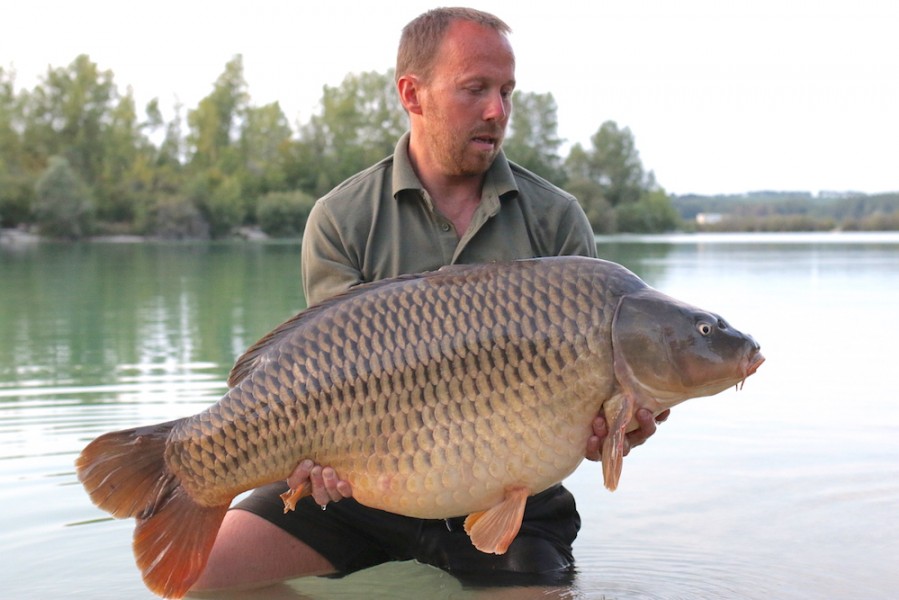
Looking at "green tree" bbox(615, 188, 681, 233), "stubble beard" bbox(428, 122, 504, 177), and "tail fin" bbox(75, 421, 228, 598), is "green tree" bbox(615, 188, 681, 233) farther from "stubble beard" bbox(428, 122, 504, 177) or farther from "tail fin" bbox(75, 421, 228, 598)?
"tail fin" bbox(75, 421, 228, 598)

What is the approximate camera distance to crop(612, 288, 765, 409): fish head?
8.98 feet

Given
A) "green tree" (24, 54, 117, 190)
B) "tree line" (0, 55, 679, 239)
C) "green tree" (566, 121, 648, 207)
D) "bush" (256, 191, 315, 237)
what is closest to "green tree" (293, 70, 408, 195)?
"tree line" (0, 55, 679, 239)

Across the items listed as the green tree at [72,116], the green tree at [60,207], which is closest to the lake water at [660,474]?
the green tree at [60,207]

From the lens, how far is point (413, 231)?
3.57m

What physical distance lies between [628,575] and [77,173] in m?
63.3

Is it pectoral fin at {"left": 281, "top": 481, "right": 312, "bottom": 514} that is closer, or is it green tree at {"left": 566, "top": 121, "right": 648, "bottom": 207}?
pectoral fin at {"left": 281, "top": 481, "right": 312, "bottom": 514}

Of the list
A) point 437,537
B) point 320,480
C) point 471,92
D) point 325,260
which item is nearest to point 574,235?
point 471,92

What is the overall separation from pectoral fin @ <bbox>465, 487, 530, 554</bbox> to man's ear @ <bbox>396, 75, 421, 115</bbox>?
52.0 inches

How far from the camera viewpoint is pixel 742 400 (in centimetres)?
718

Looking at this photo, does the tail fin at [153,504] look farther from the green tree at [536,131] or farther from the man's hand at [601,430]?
the green tree at [536,131]

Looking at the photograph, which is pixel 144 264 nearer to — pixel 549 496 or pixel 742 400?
pixel 742 400

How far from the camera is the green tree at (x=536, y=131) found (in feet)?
257

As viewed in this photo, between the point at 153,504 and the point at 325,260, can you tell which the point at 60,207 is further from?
the point at 153,504

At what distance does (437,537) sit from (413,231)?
0.96 metres
